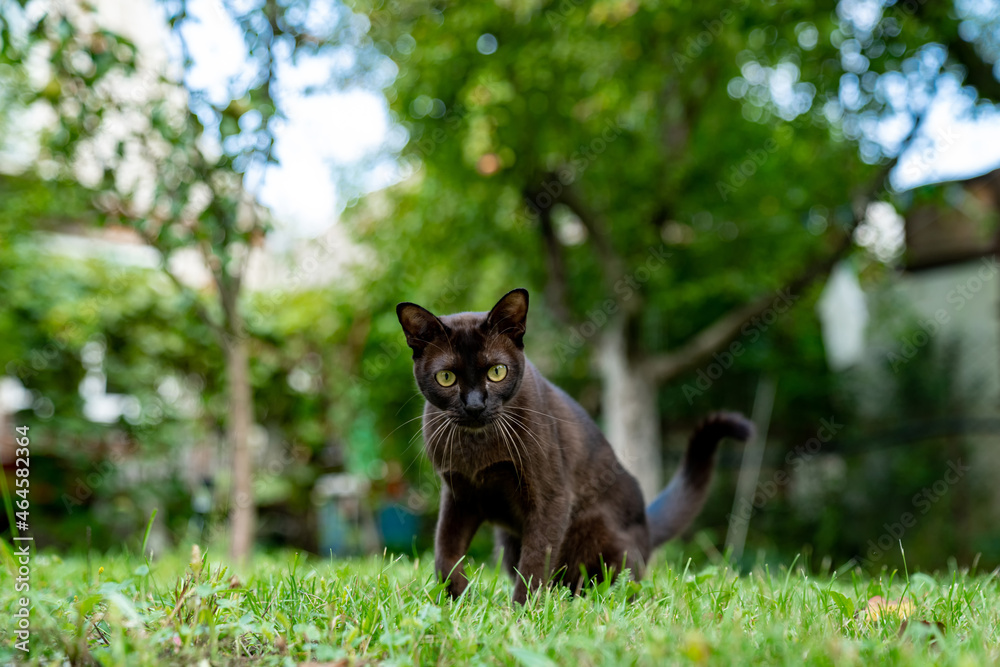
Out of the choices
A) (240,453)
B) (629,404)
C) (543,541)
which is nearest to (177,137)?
(240,453)

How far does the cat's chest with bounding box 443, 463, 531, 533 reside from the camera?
6.71ft

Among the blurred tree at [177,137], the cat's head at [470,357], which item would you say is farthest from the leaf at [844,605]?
the blurred tree at [177,137]

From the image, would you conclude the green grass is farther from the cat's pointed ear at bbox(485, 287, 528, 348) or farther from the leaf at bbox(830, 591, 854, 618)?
the cat's pointed ear at bbox(485, 287, 528, 348)

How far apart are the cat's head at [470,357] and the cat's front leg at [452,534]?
0.94 ft

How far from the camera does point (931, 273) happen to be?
816cm

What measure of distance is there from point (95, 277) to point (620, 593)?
600 centimetres

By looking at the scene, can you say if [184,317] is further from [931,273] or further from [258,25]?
[931,273]

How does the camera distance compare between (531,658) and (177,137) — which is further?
(177,137)

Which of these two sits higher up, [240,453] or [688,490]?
[688,490]

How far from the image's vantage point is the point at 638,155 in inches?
229

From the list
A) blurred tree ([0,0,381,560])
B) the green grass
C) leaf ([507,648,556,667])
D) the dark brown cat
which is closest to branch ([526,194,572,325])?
blurred tree ([0,0,381,560])

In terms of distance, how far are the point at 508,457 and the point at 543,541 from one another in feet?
0.81

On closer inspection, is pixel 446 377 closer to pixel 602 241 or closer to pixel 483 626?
pixel 483 626

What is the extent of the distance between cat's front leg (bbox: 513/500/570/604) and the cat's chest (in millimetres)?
56
